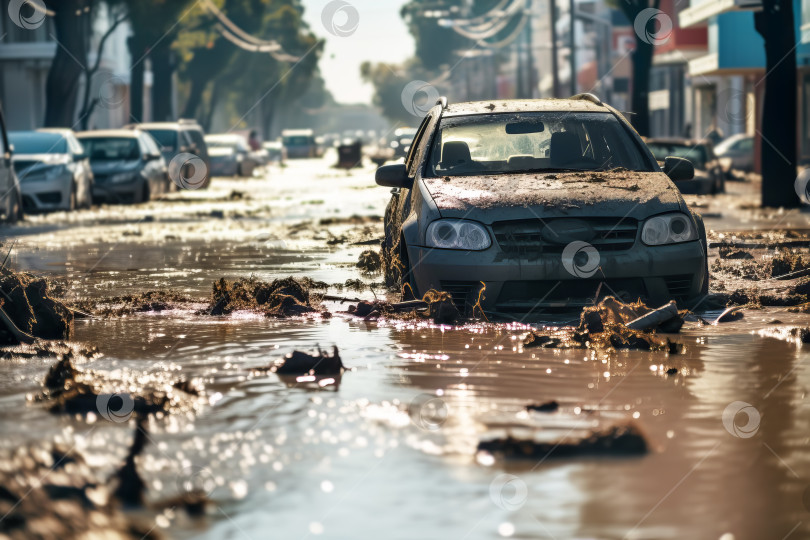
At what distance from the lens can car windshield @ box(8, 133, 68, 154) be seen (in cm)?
2697

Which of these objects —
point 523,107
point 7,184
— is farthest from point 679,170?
point 7,184

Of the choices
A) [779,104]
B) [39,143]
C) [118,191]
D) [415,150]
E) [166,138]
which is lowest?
[118,191]

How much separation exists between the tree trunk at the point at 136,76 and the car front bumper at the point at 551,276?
155ft

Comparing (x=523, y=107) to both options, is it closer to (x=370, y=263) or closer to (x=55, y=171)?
(x=370, y=263)

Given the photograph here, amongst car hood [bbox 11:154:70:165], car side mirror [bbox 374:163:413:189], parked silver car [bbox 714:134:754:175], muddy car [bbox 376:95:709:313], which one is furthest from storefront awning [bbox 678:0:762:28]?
muddy car [bbox 376:95:709:313]

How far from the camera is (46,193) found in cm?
2619

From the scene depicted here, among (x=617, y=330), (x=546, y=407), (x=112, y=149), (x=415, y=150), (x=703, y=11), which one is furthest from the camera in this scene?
(x=703, y=11)

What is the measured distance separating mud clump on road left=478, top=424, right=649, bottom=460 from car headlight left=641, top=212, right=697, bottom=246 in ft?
12.7

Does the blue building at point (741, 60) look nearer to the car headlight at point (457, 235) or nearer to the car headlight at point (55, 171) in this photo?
the car headlight at point (55, 171)

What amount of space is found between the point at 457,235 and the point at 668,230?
132 cm

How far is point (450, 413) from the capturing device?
620cm

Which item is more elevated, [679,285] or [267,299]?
[679,285]

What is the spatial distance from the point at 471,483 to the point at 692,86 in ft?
220

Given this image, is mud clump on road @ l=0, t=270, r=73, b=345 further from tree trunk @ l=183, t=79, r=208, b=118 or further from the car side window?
tree trunk @ l=183, t=79, r=208, b=118
